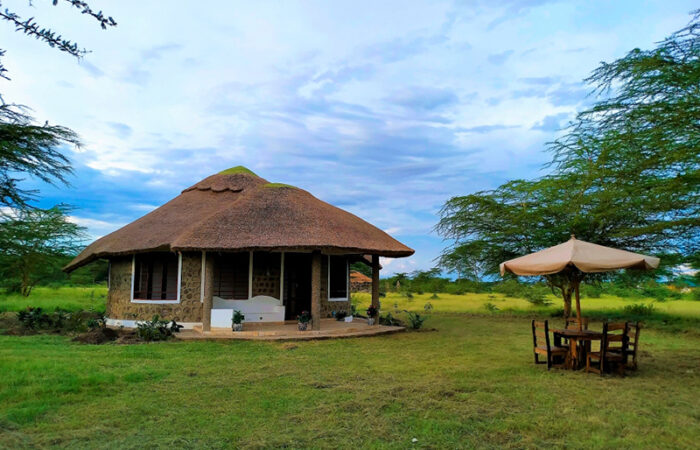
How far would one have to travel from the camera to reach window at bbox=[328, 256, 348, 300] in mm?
15469

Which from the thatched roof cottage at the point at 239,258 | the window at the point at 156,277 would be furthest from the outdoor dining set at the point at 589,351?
the window at the point at 156,277

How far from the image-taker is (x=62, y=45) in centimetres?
347

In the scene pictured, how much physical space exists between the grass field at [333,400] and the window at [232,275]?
440 centimetres

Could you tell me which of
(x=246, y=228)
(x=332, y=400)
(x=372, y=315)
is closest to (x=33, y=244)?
(x=246, y=228)

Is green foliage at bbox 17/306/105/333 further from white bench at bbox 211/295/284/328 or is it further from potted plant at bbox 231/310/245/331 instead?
potted plant at bbox 231/310/245/331

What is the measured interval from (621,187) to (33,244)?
17.7 metres

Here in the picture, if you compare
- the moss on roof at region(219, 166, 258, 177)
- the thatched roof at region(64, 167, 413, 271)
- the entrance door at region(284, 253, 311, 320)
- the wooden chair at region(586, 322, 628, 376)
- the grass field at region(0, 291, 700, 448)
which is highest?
the moss on roof at region(219, 166, 258, 177)

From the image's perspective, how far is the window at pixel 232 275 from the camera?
46.5 feet

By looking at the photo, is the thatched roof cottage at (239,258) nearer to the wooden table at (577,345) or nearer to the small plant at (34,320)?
the small plant at (34,320)

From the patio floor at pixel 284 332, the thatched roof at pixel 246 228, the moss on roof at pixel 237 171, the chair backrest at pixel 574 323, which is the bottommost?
the patio floor at pixel 284 332

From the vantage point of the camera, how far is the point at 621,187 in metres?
10.3

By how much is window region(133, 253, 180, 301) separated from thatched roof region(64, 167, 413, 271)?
2.77ft

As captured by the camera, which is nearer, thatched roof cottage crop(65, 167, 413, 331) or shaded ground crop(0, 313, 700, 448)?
shaded ground crop(0, 313, 700, 448)

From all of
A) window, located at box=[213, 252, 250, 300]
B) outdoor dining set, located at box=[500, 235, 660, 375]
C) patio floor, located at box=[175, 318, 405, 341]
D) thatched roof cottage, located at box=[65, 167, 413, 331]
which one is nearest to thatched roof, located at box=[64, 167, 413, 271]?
thatched roof cottage, located at box=[65, 167, 413, 331]
